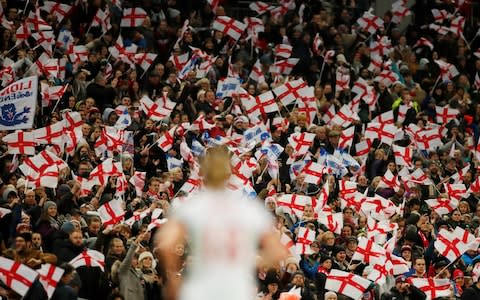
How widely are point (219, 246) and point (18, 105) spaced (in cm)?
913

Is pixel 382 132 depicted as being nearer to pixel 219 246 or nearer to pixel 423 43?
pixel 423 43

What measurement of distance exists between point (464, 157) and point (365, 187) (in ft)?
12.2

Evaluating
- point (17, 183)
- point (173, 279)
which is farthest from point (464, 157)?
point (173, 279)

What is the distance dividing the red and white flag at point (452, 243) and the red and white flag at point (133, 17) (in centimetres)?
814

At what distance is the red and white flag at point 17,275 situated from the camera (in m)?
13.8

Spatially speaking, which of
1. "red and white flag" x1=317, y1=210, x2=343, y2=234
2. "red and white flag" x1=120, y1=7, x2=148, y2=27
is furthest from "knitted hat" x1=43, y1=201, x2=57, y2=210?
"red and white flag" x1=120, y1=7, x2=148, y2=27

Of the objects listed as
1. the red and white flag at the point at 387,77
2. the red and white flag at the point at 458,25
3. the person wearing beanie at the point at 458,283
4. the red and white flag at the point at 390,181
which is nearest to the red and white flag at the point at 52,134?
the red and white flag at the point at 390,181

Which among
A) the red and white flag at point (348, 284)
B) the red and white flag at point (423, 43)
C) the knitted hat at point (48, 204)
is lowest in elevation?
the red and white flag at point (423, 43)

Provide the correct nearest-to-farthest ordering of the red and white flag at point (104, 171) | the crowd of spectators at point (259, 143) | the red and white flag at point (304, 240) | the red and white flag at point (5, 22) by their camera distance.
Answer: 1. the crowd of spectators at point (259, 143)
2. the red and white flag at point (304, 240)
3. the red and white flag at point (104, 171)
4. the red and white flag at point (5, 22)

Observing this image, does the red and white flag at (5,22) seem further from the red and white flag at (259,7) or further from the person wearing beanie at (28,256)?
the person wearing beanie at (28,256)

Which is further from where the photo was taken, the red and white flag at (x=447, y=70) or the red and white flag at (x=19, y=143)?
the red and white flag at (x=447, y=70)

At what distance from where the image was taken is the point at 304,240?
17297 millimetres

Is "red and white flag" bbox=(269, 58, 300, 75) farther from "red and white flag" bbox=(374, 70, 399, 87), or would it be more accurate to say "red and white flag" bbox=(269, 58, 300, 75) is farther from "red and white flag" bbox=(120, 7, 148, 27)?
"red and white flag" bbox=(120, 7, 148, 27)

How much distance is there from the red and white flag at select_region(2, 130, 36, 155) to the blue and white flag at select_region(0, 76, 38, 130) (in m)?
0.14
